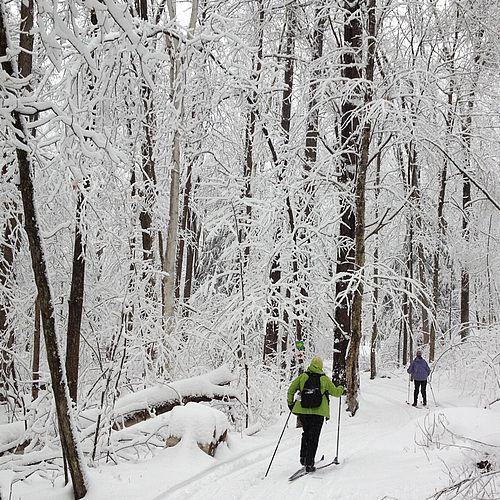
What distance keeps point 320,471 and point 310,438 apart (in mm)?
436

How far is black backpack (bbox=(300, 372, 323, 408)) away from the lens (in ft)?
27.3

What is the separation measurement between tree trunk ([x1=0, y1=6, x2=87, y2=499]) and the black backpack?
3.31m

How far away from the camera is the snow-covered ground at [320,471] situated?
664cm

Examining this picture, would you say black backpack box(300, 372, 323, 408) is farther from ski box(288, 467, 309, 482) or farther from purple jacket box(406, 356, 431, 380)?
purple jacket box(406, 356, 431, 380)

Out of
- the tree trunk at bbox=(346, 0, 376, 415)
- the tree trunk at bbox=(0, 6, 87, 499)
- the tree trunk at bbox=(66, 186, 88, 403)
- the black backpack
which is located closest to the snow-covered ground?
the tree trunk at bbox=(0, 6, 87, 499)

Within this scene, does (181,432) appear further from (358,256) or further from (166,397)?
(358,256)

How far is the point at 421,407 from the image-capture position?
1719 centimetres

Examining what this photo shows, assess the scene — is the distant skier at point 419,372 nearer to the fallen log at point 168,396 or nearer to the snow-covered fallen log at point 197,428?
the fallen log at point 168,396

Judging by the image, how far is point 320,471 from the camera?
7.93 meters

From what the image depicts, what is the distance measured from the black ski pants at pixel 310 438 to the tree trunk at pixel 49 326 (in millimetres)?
3084

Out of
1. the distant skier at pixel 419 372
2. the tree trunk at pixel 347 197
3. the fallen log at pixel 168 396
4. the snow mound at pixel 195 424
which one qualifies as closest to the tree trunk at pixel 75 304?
the fallen log at pixel 168 396

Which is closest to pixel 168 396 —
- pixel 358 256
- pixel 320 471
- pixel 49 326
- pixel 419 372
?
pixel 320 471

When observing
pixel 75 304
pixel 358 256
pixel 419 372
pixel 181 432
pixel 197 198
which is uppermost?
pixel 197 198

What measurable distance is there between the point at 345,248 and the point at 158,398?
687 centimetres
